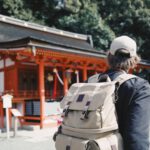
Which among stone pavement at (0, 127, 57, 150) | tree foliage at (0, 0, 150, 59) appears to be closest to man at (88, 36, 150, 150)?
stone pavement at (0, 127, 57, 150)

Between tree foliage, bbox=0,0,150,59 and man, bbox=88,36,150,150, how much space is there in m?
22.8

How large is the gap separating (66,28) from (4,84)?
13.9 meters

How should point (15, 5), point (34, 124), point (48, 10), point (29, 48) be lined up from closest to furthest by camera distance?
point (29, 48) → point (34, 124) → point (15, 5) → point (48, 10)

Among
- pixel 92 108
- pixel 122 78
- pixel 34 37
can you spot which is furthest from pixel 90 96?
pixel 34 37

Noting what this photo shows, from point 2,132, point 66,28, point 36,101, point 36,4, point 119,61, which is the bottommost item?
point 2,132

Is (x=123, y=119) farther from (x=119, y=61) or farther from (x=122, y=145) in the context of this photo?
(x=119, y=61)

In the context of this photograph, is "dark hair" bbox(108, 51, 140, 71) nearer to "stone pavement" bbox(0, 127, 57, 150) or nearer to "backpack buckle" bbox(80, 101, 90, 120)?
"backpack buckle" bbox(80, 101, 90, 120)

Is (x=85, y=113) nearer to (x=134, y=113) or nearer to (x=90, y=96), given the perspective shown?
(x=90, y=96)

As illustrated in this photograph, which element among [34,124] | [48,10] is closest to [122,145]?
[34,124]

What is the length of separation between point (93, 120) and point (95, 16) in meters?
23.4

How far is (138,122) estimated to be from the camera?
234cm

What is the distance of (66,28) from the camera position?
26797mm

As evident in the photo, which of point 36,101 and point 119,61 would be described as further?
point 36,101

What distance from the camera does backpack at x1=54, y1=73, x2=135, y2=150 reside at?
233 cm
